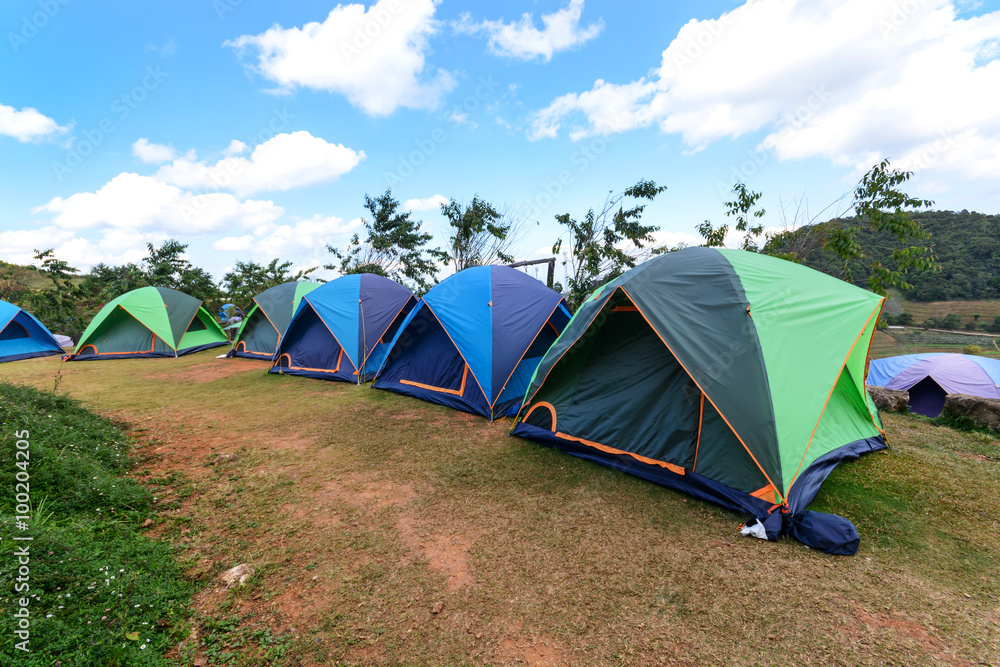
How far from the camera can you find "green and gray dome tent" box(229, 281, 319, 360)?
9629 mm

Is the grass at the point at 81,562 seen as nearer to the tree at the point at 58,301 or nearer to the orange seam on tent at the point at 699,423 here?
the orange seam on tent at the point at 699,423

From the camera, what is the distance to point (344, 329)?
7.54m

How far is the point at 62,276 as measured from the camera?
592 inches

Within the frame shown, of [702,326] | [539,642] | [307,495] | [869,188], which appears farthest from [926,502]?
[869,188]

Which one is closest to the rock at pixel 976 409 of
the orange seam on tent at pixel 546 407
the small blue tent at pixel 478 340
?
the orange seam on tent at pixel 546 407

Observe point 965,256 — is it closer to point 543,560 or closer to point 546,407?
point 546,407

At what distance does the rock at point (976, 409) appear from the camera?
451 cm

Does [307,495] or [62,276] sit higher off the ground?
[62,276]

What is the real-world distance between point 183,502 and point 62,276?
18.9 meters

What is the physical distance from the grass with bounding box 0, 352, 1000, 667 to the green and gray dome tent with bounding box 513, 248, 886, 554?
0.23 m

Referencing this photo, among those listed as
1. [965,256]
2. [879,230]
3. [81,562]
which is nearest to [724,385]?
[81,562]

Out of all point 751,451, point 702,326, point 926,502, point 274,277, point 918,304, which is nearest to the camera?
point 751,451

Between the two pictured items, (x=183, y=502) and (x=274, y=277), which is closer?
(x=183, y=502)

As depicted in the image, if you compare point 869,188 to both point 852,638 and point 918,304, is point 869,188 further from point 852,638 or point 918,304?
point 918,304
